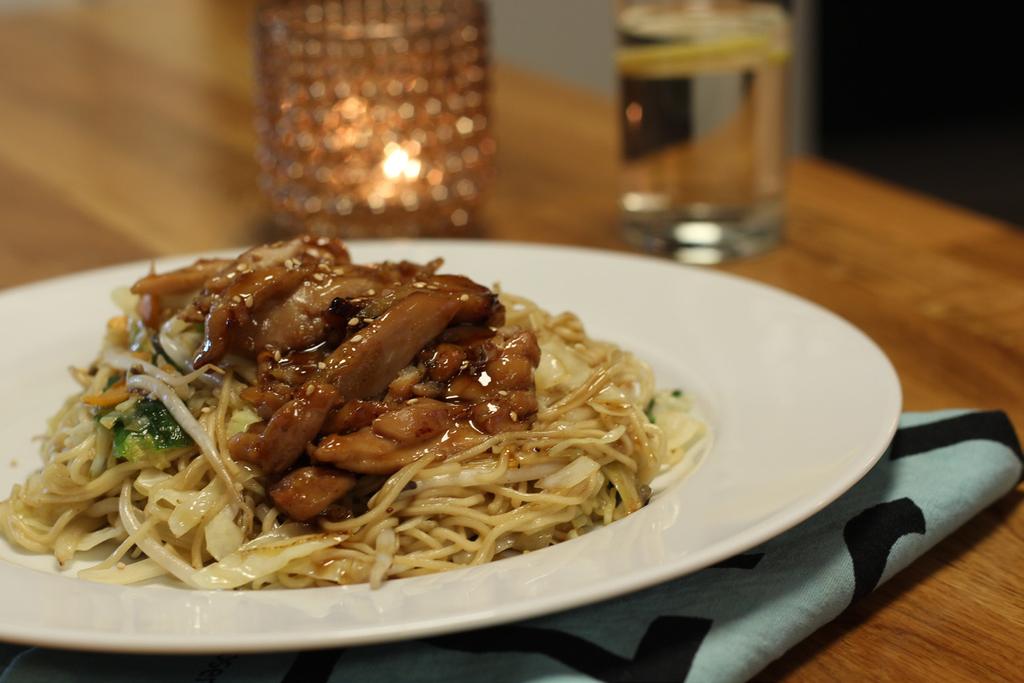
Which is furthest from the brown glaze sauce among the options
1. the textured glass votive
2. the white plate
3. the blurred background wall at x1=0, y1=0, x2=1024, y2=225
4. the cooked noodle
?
the blurred background wall at x1=0, y1=0, x2=1024, y2=225

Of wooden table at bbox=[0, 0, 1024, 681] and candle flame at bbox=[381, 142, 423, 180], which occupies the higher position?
candle flame at bbox=[381, 142, 423, 180]

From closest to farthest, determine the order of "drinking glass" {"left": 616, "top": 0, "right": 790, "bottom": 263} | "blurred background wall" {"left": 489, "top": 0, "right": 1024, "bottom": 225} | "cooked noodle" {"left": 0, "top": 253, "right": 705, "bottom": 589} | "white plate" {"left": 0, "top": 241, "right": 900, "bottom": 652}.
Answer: "white plate" {"left": 0, "top": 241, "right": 900, "bottom": 652} → "cooked noodle" {"left": 0, "top": 253, "right": 705, "bottom": 589} → "drinking glass" {"left": 616, "top": 0, "right": 790, "bottom": 263} → "blurred background wall" {"left": 489, "top": 0, "right": 1024, "bottom": 225}

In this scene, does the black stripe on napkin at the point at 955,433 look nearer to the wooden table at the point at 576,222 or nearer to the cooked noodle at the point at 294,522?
the wooden table at the point at 576,222

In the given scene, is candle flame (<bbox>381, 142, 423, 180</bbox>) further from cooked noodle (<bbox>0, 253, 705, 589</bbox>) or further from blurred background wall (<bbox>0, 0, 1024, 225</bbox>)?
blurred background wall (<bbox>0, 0, 1024, 225</bbox>)

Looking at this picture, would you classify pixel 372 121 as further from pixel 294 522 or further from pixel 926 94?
pixel 926 94

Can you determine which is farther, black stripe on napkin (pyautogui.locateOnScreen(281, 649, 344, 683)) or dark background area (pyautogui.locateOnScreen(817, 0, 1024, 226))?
dark background area (pyautogui.locateOnScreen(817, 0, 1024, 226))

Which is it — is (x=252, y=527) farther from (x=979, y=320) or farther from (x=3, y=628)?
(x=979, y=320)
